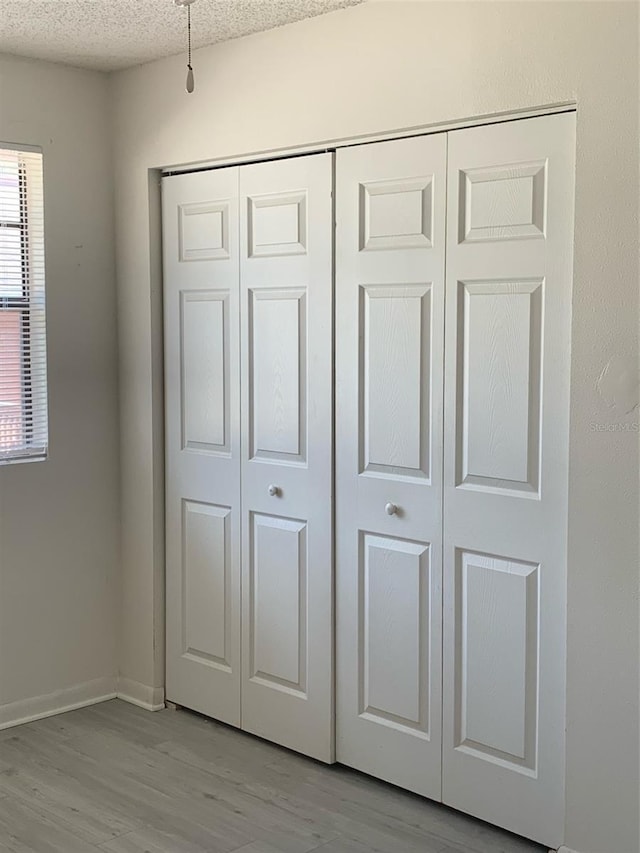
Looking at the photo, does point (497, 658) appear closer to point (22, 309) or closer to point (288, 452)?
point (288, 452)

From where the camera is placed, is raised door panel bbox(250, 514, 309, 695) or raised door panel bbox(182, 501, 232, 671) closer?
raised door panel bbox(250, 514, 309, 695)

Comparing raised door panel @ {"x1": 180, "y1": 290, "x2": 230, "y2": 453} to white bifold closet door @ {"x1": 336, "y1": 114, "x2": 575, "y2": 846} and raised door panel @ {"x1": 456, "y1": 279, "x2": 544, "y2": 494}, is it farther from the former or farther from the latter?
raised door panel @ {"x1": 456, "y1": 279, "x2": 544, "y2": 494}

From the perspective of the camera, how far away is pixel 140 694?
3965 mm

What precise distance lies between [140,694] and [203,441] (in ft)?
3.44

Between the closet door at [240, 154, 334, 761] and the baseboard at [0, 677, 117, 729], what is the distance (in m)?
0.70

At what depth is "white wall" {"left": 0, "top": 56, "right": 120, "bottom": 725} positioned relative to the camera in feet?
12.2

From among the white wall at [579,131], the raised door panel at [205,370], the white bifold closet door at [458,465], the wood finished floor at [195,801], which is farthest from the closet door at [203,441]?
the white bifold closet door at [458,465]

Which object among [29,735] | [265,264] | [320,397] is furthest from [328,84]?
[29,735]

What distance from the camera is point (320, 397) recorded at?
330cm

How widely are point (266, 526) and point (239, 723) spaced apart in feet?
2.42

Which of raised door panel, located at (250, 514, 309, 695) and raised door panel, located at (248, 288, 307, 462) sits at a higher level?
raised door panel, located at (248, 288, 307, 462)

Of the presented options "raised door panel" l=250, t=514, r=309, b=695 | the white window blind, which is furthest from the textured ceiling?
"raised door panel" l=250, t=514, r=309, b=695

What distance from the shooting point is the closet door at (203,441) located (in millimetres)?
3592

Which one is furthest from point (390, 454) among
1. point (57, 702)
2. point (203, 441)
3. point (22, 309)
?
point (57, 702)
